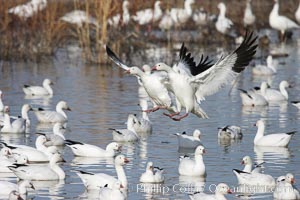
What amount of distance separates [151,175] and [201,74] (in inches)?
93.6

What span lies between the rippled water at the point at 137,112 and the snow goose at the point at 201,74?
0.82 meters

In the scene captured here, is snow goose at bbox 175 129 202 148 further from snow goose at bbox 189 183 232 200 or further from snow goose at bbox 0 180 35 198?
snow goose at bbox 0 180 35 198

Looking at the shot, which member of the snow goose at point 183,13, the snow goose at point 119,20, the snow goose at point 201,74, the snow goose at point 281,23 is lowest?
the snow goose at point 201,74

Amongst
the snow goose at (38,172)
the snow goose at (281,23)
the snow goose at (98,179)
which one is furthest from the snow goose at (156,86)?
the snow goose at (281,23)

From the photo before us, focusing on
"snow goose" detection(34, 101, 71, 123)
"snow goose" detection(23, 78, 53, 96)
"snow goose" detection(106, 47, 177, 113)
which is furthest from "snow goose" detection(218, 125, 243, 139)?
"snow goose" detection(23, 78, 53, 96)

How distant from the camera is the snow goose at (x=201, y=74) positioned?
14.1 metres

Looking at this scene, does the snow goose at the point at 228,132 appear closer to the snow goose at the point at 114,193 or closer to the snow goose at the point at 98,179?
the snow goose at the point at 98,179

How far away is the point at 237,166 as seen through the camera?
13.8 meters

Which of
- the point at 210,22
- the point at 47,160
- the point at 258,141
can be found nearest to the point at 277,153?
the point at 258,141

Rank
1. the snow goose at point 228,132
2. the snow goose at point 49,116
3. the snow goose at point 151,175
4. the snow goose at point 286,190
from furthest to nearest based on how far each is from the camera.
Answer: the snow goose at point 49,116
the snow goose at point 228,132
the snow goose at point 151,175
the snow goose at point 286,190

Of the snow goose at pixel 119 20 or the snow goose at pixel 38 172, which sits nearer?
the snow goose at pixel 38 172

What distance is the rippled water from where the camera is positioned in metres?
12.8

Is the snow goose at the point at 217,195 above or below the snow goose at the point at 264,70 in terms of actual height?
below

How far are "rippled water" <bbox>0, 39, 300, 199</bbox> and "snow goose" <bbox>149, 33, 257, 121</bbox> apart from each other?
0.82m
